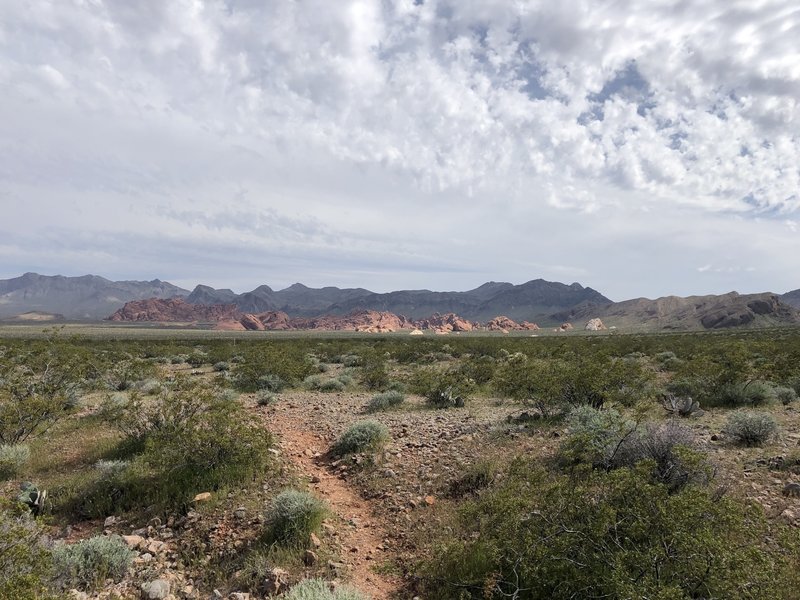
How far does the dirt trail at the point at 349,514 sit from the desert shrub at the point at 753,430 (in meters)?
7.50

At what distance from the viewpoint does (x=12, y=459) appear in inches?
363

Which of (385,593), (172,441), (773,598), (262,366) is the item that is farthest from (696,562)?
(262,366)

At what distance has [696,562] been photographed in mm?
3822

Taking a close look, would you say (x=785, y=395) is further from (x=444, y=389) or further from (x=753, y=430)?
(x=444, y=389)

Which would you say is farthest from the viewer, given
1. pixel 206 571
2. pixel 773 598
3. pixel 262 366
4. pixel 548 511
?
pixel 262 366

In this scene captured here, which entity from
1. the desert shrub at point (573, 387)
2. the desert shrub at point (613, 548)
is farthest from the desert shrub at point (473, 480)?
the desert shrub at point (573, 387)

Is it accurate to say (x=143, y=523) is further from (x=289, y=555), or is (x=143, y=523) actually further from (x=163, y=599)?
(x=289, y=555)

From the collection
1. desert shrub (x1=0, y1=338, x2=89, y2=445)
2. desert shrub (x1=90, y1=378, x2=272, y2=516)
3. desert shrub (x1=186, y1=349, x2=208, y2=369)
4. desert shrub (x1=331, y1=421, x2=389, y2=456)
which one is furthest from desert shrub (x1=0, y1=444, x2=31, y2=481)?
desert shrub (x1=186, y1=349, x2=208, y2=369)

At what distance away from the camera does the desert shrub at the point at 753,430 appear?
8.55 m

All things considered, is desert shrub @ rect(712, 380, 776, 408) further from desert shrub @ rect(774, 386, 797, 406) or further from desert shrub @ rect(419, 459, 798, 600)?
desert shrub @ rect(419, 459, 798, 600)

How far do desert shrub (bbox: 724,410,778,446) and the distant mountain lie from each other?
485ft

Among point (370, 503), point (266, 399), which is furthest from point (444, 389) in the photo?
point (370, 503)

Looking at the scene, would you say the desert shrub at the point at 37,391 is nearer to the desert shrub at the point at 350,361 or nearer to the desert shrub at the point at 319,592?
the desert shrub at the point at 319,592

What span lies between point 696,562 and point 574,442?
10.3 feet
